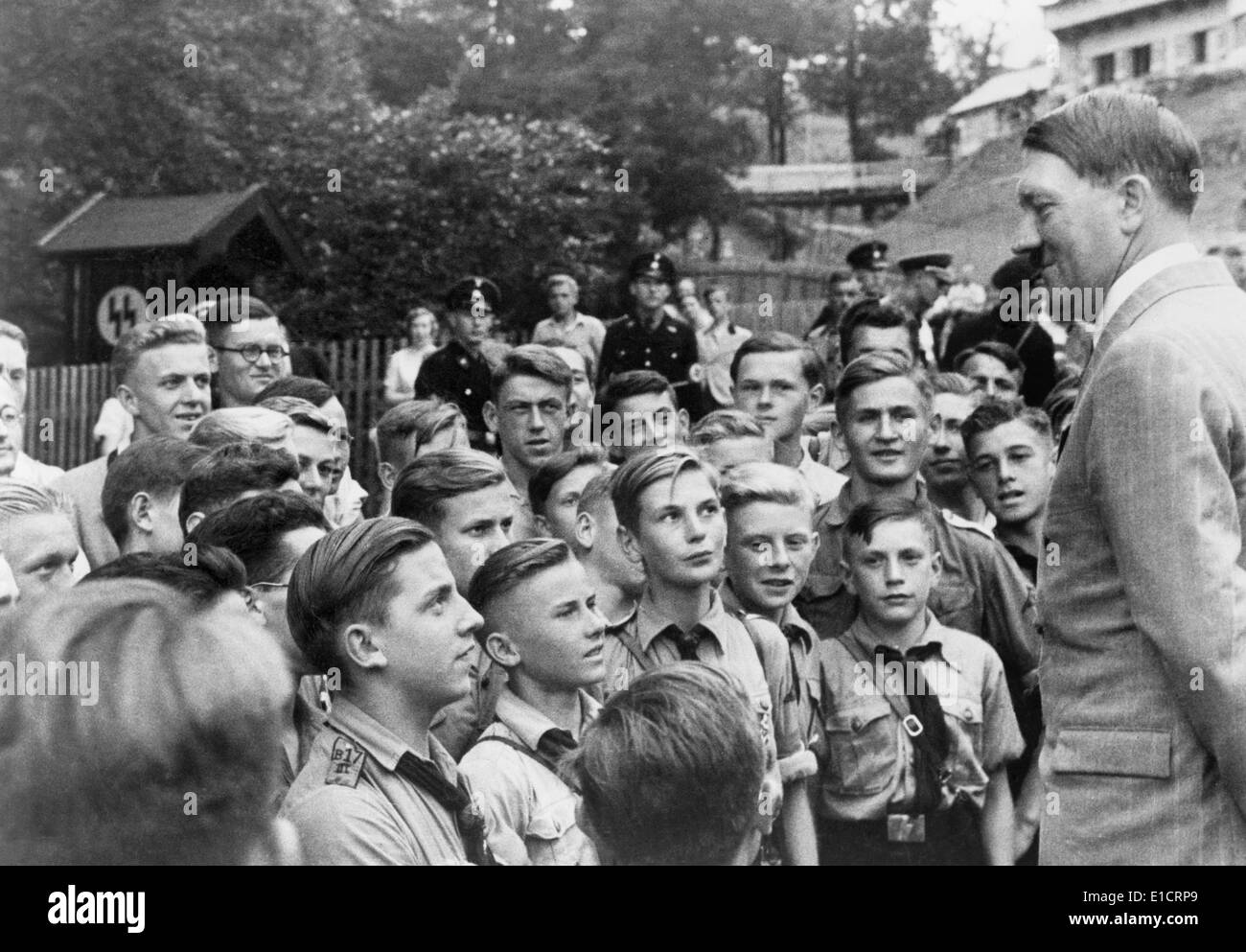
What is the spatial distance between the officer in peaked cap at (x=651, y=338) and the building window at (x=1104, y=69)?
15.5 metres

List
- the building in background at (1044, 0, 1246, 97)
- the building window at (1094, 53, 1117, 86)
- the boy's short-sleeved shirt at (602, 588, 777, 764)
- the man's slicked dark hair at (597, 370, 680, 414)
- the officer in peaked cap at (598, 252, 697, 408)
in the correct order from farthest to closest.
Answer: the building window at (1094, 53, 1117, 86)
the building in background at (1044, 0, 1246, 97)
the officer in peaked cap at (598, 252, 697, 408)
the man's slicked dark hair at (597, 370, 680, 414)
the boy's short-sleeved shirt at (602, 588, 777, 764)

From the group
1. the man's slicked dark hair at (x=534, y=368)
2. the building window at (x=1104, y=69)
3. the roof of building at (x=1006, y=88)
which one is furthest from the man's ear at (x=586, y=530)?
the roof of building at (x=1006, y=88)

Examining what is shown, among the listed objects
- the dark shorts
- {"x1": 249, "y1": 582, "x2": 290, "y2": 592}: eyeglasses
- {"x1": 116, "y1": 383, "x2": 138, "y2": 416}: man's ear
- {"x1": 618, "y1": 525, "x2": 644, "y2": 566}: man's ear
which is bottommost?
the dark shorts

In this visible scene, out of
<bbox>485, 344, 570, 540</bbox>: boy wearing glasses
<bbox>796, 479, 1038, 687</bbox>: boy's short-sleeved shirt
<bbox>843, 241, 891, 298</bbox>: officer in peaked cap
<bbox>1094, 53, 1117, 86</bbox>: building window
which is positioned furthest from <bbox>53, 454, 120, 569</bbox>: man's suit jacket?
<bbox>1094, 53, 1117, 86</bbox>: building window

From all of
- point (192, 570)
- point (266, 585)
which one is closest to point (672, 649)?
point (266, 585)

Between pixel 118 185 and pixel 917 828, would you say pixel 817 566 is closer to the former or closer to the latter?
pixel 917 828

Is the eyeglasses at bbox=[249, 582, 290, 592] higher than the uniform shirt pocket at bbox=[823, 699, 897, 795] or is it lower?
higher

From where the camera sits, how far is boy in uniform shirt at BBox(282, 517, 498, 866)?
2.83m

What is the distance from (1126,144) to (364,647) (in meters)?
1.38

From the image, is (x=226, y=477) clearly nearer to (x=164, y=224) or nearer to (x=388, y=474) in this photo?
(x=388, y=474)

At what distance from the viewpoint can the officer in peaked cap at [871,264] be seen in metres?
9.03

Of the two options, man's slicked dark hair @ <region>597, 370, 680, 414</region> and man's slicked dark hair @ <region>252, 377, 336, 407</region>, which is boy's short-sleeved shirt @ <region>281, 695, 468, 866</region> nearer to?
man's slicked dark hair @ <region>252, 377, 336, 407</region>

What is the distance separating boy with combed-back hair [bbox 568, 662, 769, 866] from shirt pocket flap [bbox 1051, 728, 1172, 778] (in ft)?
1.44

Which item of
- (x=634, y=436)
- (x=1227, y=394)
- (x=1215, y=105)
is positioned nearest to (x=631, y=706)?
(x=1227, y=394)
